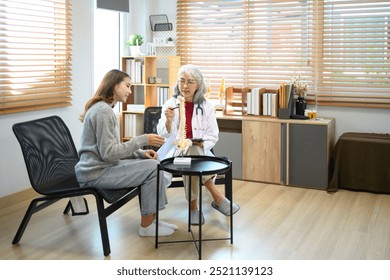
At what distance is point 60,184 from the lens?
12.0 feet

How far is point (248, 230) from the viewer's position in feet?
12.5

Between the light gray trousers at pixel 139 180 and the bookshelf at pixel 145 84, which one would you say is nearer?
the light gray trousers at pixel 139 180

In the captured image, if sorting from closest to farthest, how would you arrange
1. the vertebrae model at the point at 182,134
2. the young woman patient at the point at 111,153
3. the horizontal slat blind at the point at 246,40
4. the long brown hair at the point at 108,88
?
1. the young woman patient at the point at 111,153
2. the long brown hair at the point at 108,88
3. the vertebrae model at the point at 182,134
4. the horizontal slat blind at the point at 246,40

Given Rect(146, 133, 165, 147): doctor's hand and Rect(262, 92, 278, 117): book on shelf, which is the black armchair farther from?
Rect(262, 92, 278, 117): book on shelf

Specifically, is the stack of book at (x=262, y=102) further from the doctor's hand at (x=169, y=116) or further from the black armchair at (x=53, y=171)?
the black armchair at (x=53, y=171)

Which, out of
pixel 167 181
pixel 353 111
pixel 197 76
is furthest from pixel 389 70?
pixel 167 181

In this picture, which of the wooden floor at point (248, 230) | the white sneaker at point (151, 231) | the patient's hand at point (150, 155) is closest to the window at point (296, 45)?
the wooden floor at point (248, 230)

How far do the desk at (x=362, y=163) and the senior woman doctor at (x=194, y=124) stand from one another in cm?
128

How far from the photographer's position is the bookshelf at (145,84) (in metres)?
5.73

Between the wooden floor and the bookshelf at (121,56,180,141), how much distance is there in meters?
1.28

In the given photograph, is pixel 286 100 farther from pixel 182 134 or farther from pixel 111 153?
pixel 111 153

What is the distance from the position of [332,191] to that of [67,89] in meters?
2.66

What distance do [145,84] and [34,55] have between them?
1.40 m

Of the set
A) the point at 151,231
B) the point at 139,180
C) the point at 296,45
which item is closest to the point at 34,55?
the point at 139,180
